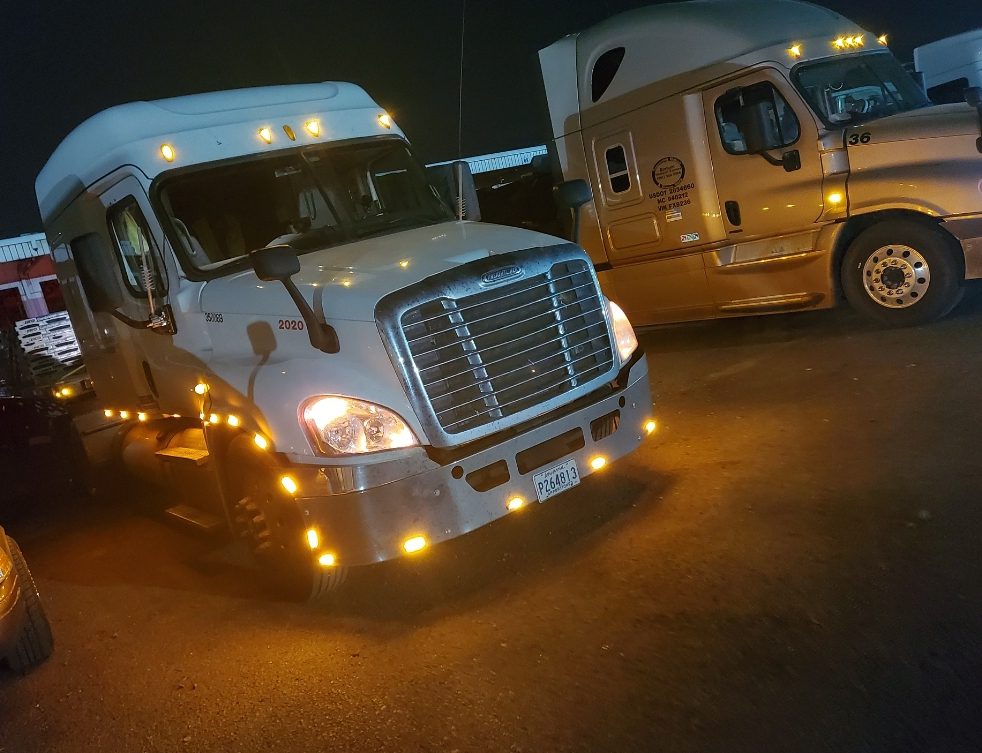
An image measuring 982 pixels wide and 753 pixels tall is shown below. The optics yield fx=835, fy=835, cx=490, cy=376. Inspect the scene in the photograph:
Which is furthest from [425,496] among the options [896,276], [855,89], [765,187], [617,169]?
[855,89]

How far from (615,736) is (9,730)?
3.13 metres

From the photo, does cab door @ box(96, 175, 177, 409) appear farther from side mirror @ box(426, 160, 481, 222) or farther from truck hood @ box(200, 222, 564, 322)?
side mirror @ box(426, 160, 481, 222)

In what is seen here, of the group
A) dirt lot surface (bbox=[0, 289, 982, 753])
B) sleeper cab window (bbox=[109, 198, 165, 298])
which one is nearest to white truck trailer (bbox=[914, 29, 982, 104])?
dirt lot surface (bbox=[0, 289, 982, 753])

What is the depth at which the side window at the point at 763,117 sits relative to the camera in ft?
26.7

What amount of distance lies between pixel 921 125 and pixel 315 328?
606 cm

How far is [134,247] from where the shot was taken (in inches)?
235

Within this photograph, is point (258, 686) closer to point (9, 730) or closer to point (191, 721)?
point (191, 721)

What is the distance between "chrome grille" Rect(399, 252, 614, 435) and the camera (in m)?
4.41

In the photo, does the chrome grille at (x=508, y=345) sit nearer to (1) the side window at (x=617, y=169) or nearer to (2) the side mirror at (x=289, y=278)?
(2) the side mirror at (x=289, y=278)

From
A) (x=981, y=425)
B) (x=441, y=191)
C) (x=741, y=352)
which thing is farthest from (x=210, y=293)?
(x=741, y=352)

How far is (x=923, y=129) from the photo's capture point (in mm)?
7516

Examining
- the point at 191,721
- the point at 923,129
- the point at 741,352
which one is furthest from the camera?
the point at 741,352

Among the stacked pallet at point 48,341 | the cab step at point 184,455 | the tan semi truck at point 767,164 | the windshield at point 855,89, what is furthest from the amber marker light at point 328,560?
the stacked pallet at point 48,341

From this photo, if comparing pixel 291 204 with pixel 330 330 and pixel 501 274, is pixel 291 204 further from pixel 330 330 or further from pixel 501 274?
pixel 501 274
